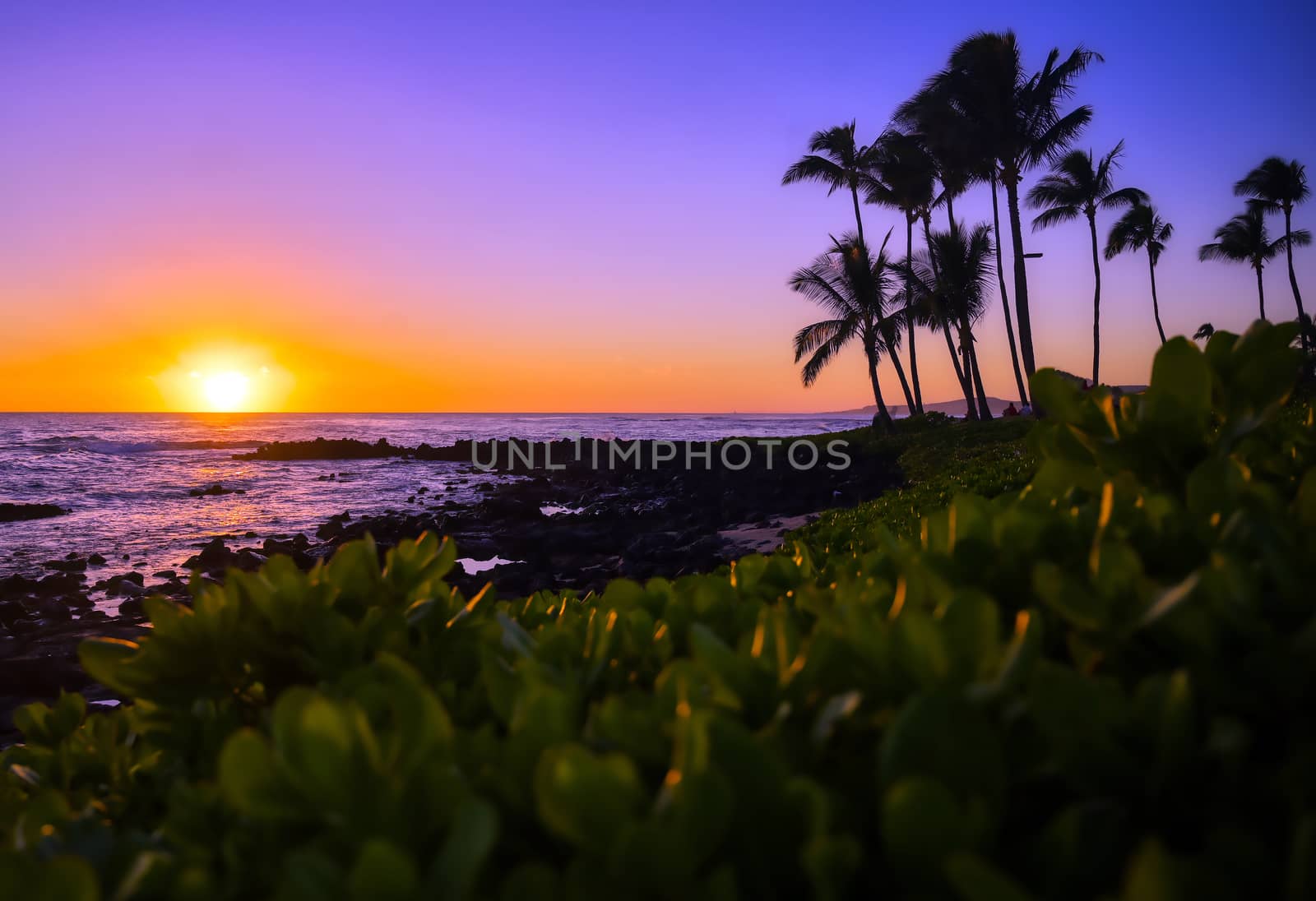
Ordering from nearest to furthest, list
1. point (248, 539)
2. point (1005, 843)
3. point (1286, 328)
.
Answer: point (1005, 843) → point (1286, 328) → point (248, 539)

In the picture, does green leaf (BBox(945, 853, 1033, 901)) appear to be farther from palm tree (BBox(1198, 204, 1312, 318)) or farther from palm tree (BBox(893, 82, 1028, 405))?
palm tree (BBox(1198, 204, 1312, 318))

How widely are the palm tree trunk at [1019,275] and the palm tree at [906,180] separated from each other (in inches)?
184

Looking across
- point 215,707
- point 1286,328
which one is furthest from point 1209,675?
point 215,707

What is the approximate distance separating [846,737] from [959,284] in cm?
2771

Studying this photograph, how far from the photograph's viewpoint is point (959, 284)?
84.2 feet

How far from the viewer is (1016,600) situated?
102 centimetres

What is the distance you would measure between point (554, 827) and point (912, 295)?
3053 cm

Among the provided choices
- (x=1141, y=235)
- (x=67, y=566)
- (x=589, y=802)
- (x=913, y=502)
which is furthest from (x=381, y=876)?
(x=1141, y=235)

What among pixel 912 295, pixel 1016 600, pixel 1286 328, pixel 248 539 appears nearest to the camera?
pixel 1016 600

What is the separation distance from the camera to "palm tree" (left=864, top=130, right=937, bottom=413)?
25.7 m

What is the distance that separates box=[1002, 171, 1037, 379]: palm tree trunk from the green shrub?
22.7 m

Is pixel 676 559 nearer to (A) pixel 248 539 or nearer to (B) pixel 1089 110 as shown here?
(A) pixel 248 539

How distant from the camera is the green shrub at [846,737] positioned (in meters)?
0.61

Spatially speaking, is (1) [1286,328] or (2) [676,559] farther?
(2) [676,559]
